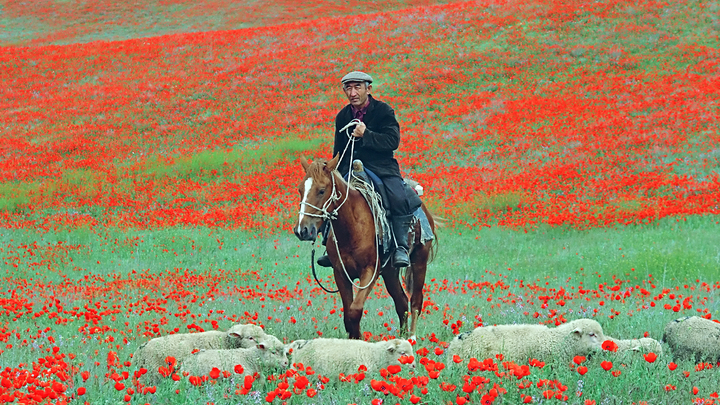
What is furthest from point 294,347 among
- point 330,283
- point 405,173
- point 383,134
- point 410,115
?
point 410,115

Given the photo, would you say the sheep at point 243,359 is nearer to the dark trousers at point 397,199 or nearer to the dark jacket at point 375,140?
the dark trousers at point 397,199

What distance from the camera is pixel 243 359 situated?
235 inches

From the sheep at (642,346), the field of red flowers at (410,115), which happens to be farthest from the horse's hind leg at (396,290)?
the field of red flowers at (410,115)

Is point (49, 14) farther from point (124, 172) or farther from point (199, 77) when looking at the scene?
point (124, 172)

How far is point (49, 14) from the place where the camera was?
64.8 meters

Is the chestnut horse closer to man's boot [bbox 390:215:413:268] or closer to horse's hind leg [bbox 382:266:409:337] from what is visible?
horse's hind leg [bbox 382:266:409:337]

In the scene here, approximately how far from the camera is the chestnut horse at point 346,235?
23.2 feet

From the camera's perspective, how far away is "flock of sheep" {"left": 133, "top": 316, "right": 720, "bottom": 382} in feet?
19.5

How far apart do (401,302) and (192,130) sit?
71.3 ft

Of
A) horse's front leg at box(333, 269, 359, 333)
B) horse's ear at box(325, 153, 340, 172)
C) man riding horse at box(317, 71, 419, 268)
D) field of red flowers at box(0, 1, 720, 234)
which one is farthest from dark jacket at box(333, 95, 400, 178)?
field of red flowers at box(0, 1, 720, 234)

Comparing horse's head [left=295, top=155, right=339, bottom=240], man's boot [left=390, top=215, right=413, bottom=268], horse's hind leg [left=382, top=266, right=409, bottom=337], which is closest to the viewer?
horse's head [left=295, top=155, right=339, bottom=240]

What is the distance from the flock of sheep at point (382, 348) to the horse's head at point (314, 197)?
3.81 feet

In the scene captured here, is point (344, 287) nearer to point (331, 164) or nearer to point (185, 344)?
point (331, 164)

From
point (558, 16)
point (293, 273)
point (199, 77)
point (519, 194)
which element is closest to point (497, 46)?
point (558, 16)
